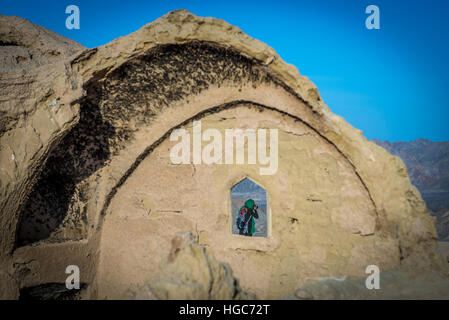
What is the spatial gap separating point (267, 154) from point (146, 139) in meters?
1.71

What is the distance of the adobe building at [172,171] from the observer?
3.22m

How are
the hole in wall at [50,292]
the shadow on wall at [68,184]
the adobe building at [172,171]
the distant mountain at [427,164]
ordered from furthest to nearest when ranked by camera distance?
the distant mountain at [427,164]
the shadow on wall at [68,184]
the hole in wall at [50,292]
the adobe building at [172,171]

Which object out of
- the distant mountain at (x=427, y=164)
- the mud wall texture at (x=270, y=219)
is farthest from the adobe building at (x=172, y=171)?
the distant mountain at (x=427, y=164)

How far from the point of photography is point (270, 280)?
3814 mm

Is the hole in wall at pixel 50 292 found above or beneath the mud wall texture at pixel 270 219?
beneath

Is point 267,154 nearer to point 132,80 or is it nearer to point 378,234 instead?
point 378,234

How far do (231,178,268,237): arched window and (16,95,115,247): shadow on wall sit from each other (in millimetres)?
2344

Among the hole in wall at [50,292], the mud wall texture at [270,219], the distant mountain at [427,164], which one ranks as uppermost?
the distant mountain at [427,164]

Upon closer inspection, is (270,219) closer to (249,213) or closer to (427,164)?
(249,213)

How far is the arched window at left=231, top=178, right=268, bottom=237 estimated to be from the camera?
6.53 metres

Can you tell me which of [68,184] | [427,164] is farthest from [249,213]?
[427,164]

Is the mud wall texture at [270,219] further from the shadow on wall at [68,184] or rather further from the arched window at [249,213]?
the arched window at [249,213]

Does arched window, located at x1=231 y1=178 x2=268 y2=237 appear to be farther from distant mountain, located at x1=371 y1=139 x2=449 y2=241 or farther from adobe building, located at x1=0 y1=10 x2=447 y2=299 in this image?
distant mountain, located at x1=371 y1=139 x2=449 y2=241

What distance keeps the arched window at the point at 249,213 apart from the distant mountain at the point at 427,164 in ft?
33.4
